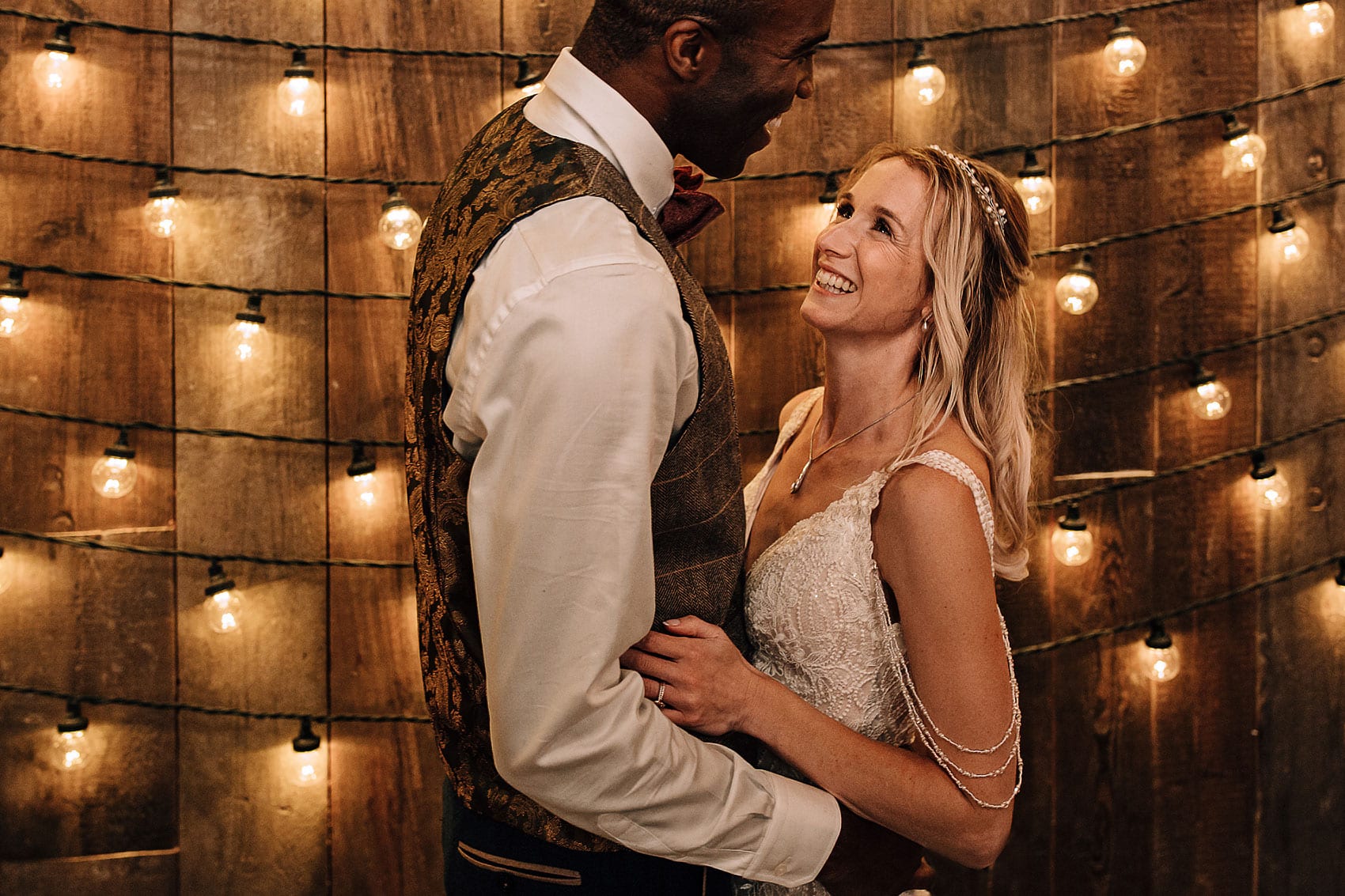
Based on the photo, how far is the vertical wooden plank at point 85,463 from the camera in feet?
7.20

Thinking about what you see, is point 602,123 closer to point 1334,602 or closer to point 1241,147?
point 1241,147

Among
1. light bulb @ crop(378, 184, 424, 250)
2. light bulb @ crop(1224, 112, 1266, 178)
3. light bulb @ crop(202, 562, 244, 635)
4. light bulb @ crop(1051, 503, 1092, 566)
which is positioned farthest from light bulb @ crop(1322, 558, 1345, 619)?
light bulb @ crop(202, 562, 244, 635)

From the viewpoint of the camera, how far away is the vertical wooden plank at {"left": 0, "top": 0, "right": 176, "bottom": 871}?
2.19 meters

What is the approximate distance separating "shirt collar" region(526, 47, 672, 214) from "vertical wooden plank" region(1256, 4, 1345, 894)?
1.95 m

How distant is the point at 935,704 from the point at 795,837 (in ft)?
1.04

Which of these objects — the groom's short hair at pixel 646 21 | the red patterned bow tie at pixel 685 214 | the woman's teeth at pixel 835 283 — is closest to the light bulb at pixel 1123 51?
the woman's teeth at pixel 835 283

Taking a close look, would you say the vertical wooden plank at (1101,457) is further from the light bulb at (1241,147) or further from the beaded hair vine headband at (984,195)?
the beaded hair vine headband at (984,195)

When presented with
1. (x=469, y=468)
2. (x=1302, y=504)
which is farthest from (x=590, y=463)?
(x=1302, y=504)

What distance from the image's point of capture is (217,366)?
2.26 metres

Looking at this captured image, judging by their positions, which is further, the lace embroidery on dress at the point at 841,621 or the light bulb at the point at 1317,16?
the light bulb at the point at 1317,16

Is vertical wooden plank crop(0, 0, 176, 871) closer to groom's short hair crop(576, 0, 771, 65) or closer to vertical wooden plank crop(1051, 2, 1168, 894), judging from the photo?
groom's short hair crop(576, 0, 771, 65)

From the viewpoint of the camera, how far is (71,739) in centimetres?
223

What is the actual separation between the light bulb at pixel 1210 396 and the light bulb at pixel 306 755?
1.95 meters

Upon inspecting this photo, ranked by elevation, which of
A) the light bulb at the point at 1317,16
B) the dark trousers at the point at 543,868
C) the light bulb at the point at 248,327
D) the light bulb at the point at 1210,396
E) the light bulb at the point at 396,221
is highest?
the light bulb at the point at 1317,16
